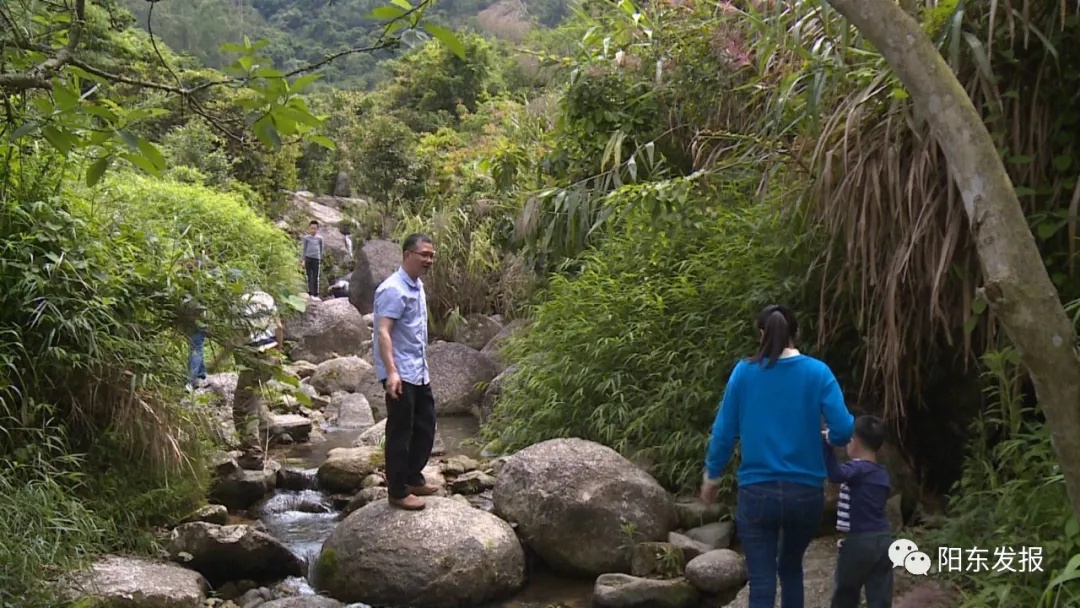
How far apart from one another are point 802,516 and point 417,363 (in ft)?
7.52

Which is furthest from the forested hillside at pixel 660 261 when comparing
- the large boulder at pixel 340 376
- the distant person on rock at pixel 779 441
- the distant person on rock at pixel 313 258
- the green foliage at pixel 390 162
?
the green foliage at pixel 390 162

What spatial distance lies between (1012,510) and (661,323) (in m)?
2.78

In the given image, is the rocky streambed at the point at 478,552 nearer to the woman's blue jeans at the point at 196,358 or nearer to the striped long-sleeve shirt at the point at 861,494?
the woman's blue jeans at the point at 196,358

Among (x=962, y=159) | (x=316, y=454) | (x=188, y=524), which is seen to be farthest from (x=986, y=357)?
(x=316, y=454)

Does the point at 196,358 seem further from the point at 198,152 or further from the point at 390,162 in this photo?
the point at 390,162

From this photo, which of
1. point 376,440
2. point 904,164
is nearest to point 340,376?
point 376,440

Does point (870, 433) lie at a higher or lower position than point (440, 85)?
lower

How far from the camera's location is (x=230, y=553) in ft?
16.2

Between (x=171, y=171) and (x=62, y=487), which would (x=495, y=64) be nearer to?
(x=171, y=171)

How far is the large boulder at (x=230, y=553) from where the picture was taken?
490cm

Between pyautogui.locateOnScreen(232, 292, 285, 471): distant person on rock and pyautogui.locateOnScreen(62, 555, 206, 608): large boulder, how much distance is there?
105cm

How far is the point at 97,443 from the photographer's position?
4.89 m
